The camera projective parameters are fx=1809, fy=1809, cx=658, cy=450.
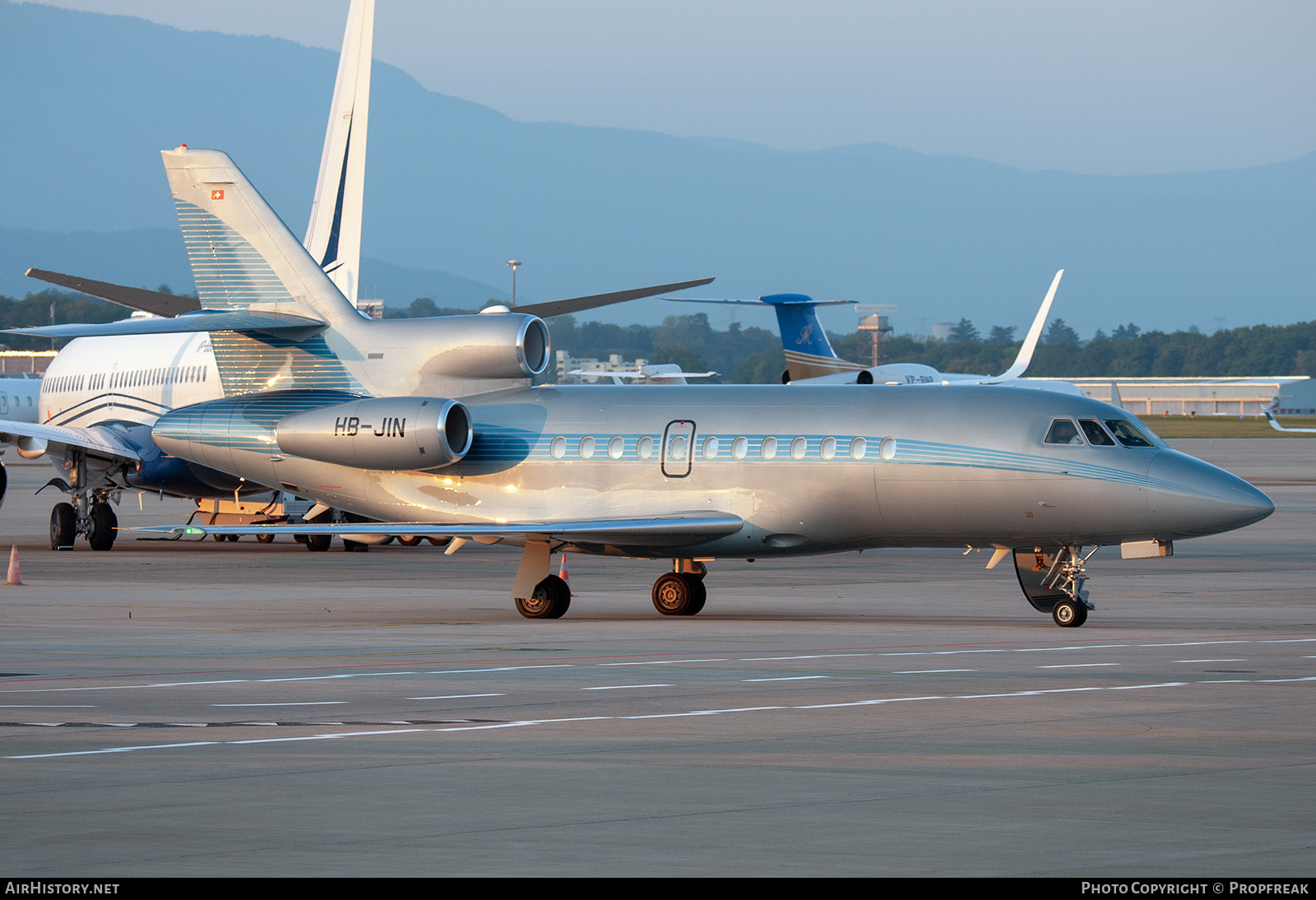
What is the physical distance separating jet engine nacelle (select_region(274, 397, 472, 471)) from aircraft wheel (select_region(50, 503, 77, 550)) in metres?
14.4

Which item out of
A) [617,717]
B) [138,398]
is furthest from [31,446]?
[617,717]

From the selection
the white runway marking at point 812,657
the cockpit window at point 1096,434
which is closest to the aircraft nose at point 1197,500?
the cockpit window at point 1096,434

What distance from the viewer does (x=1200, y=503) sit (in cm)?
2381

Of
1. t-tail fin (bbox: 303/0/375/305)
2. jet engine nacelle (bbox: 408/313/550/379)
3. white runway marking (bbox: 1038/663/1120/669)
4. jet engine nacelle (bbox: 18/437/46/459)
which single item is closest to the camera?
white runway marking (bbox: 1038/663/1120/669)

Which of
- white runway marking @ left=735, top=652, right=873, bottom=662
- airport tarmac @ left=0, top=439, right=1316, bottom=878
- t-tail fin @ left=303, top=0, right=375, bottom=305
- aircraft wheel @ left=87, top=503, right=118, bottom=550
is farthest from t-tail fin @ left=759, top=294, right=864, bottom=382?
white runway marking @ left=735, top=652, right=873, bottom=662

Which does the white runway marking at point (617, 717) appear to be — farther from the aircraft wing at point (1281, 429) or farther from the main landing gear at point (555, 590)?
the aircraft wing at point (1281, 429)

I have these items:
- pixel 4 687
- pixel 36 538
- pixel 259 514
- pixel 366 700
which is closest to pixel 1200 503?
pixel 366 700

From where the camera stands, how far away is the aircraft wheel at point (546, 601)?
26.1 meters

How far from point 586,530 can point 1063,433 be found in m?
6.76

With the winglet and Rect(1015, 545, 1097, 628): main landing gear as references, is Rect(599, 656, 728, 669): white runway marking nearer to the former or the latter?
Rect(1015, 545, 1097, 628): main landing gear

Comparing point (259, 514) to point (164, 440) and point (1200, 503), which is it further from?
point (1200, 503)

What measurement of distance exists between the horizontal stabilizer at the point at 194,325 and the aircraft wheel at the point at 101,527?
11.3 meters

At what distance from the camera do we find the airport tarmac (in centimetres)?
961

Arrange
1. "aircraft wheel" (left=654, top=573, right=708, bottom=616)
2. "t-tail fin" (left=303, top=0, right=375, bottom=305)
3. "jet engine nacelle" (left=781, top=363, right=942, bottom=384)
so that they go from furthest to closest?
"jet engine nacelle" (left=781, top=363, right=942, bottom=384)
"t-tail fin" (left=303, top=0, right=375, bottom=305)
"aircraft wheel" (left=654, top=573, right=708, bottom=616)
